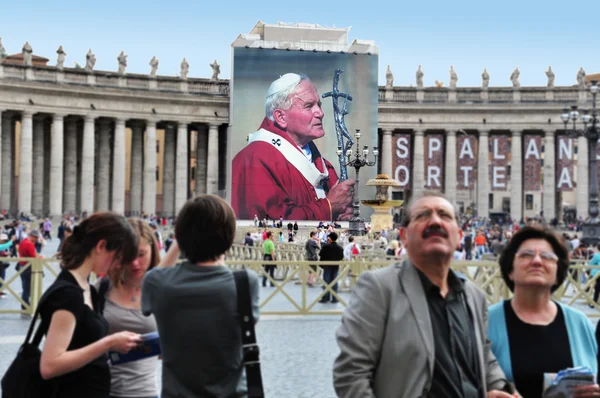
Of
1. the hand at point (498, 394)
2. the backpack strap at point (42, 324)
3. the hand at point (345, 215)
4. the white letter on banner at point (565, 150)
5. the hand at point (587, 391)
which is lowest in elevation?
the hand at point (498, 394)

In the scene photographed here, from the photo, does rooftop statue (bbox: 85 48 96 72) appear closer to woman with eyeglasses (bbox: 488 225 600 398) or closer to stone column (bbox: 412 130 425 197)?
stone column (bbox: 412 130 425 197)

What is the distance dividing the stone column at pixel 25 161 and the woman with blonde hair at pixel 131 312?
67762 millimetres

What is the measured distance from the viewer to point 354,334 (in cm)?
557

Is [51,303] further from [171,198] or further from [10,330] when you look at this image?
[171,198]

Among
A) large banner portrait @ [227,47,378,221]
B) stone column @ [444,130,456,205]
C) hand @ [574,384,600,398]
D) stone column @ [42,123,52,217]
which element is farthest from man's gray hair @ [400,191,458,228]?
stone column @ [42,123,52,217]

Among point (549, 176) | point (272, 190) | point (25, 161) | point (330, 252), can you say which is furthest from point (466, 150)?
point (330, 252)

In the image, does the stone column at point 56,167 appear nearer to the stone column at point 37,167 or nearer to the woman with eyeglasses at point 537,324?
the stone column at point 37,167

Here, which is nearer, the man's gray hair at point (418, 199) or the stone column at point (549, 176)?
the man's gray hair at point (418, 199)

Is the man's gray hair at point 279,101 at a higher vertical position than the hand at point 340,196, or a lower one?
higher

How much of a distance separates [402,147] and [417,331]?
75.8 meters

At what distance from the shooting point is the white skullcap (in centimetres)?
7231

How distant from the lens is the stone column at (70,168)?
79.8m

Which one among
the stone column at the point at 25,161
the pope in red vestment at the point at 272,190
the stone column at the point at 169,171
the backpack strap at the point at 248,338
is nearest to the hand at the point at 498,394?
the backpack strap at the point at 248,338

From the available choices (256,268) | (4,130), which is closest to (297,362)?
(256,268)
